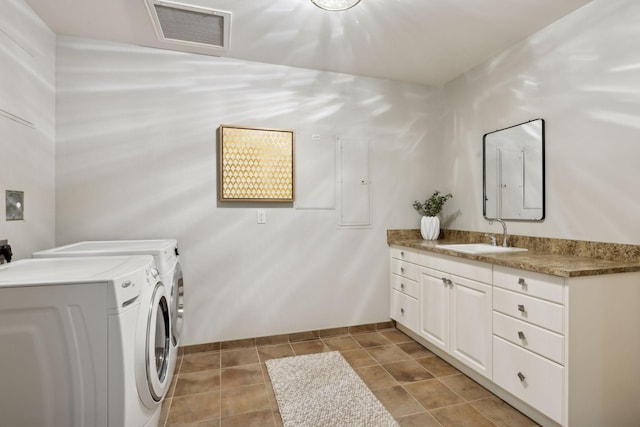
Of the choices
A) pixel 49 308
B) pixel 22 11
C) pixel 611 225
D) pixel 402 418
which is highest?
pixel 22 11

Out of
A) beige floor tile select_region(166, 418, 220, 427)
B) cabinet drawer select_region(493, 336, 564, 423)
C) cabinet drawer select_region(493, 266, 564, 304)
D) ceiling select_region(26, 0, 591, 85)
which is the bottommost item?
beige floor tile select_region(166, 418, 220, 427)

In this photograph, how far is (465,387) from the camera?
7.07ft

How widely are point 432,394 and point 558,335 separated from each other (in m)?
0.84

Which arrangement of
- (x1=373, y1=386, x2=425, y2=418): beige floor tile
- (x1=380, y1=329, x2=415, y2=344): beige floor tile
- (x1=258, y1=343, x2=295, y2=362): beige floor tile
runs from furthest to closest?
(x1=380, y1=329, x2=415, y2=344): beige floor tile, (x1=258, y1=343, x2=295, y2=362): beige floor tile, (x1=373, y1=386, x2=425, y2=418): beige floor tile

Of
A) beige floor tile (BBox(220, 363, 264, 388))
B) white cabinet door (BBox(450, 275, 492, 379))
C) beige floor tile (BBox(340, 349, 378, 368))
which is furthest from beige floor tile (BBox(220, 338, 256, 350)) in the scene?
white cabinet door (BBox(450, 275, 492, 379))

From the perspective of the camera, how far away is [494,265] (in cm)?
201

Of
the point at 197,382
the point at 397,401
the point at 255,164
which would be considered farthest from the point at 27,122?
the point at 397,401

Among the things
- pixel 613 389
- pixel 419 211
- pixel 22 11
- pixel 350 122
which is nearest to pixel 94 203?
pixel 22 11

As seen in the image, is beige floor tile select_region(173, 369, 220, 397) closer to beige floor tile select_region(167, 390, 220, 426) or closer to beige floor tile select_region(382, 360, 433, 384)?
beige floor tile select_region(167, 390, 220, 426)

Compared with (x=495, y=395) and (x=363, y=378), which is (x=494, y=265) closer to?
(x=495, y=395)

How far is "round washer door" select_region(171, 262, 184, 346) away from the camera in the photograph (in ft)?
7.30

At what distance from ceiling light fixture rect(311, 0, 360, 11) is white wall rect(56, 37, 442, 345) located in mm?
1009

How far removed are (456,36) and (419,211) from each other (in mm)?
1542

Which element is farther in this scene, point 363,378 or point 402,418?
point 363,378
